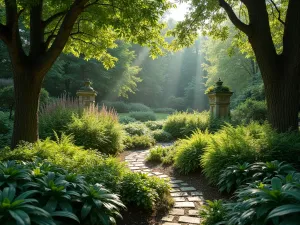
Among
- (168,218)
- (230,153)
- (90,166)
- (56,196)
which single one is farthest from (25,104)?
(230,153)

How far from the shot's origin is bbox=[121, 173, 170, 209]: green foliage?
10.2ft

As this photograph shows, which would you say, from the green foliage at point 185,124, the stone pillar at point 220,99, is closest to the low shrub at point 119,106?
the green foliage at point 185,124

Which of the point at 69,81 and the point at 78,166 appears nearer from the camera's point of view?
the point at 78,166

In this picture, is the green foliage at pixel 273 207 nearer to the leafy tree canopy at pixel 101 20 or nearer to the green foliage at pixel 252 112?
the leafy tree canopy at pixel 101 20

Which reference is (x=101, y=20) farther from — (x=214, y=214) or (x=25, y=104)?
(x=214, y=214)

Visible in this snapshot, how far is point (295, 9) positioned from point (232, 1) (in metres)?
2.42

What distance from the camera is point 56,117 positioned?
6527 mm

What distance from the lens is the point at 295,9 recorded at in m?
5.05

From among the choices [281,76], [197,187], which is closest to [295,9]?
[281,76]

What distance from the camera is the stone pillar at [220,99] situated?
936 centimetres

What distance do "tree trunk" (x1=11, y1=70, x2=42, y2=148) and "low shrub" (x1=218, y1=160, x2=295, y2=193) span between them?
11.6ft

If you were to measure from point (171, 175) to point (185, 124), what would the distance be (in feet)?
16.8

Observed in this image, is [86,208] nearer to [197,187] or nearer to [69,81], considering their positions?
[197,187]

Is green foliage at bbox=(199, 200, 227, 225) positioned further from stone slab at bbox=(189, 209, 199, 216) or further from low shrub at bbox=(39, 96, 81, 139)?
low shrub at bbox=(39, 96, 81, 139)
